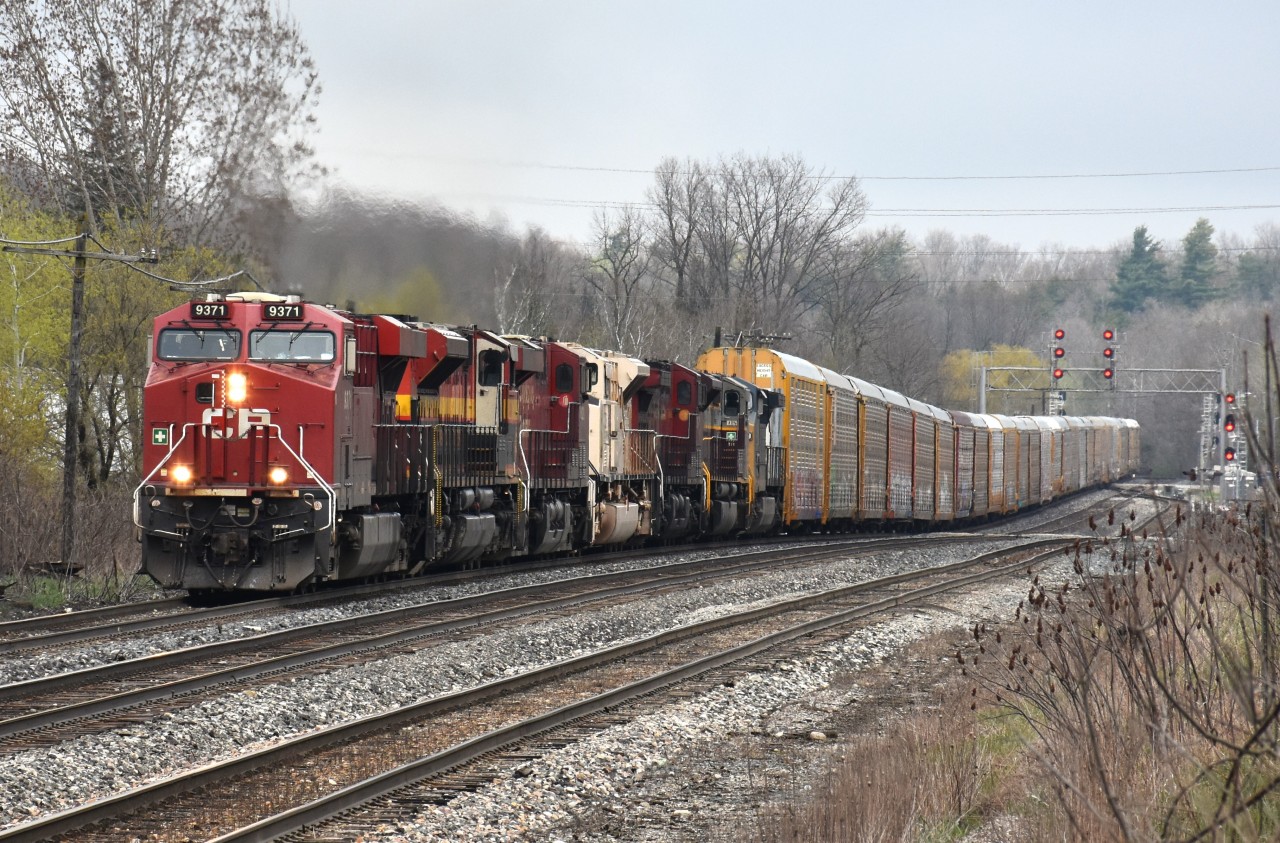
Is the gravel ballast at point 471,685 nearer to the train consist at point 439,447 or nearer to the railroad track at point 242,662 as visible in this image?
the railroad track at point 242,662

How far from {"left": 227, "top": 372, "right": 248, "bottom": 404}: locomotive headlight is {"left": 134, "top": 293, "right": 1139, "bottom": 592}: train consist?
0.02 metres

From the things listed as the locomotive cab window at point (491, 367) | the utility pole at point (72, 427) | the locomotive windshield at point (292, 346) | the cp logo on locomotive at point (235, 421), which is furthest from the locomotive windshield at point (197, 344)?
the locomotive cab window at point (491, 367)

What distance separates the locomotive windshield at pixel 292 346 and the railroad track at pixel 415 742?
5.23 meters

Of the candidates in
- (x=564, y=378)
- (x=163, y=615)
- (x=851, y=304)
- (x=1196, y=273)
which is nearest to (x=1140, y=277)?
(x=1196, y=273)

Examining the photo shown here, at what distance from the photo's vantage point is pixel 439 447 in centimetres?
1789

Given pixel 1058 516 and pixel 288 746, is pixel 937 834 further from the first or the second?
pixel 1058 516

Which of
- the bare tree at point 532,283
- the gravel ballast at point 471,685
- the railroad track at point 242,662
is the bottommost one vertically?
the gravel ballast at point 471,685

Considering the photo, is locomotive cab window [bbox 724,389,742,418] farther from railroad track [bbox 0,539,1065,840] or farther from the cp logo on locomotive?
the cp logo on locomotive

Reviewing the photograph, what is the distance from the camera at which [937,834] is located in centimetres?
633

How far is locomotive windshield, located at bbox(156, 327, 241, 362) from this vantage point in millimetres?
15797

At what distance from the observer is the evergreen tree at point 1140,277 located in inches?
5084

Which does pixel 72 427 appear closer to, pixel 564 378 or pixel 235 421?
pixel 235 421

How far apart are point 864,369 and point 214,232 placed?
4638cm

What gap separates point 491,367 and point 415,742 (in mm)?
11087
